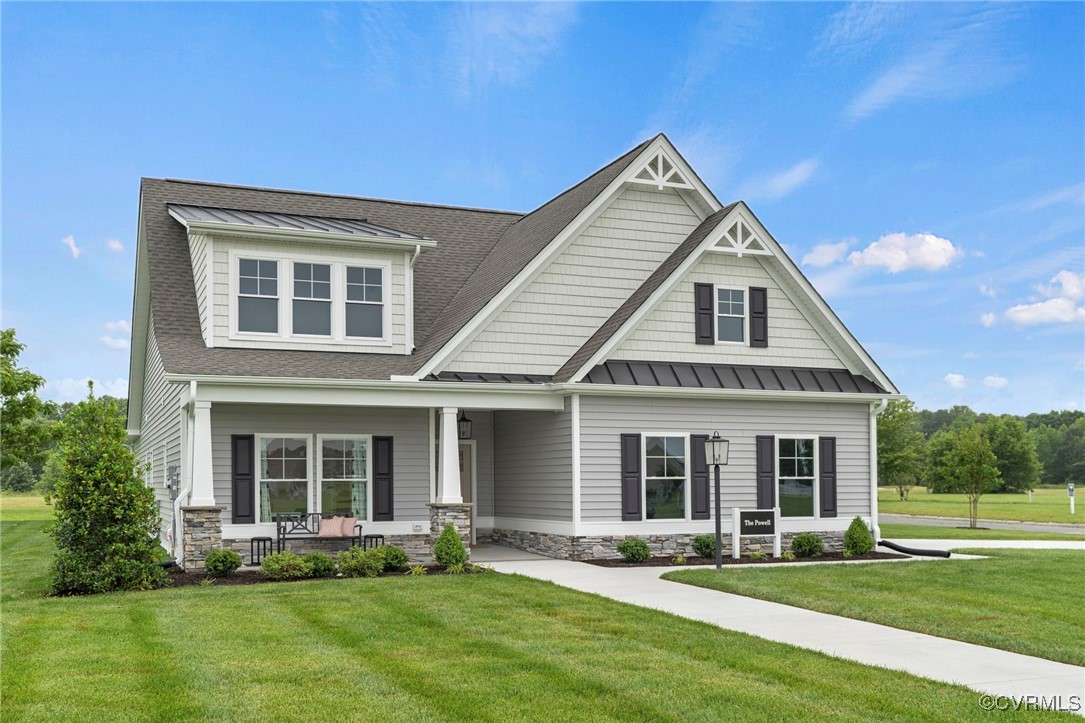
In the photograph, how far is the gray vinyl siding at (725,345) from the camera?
1959cm

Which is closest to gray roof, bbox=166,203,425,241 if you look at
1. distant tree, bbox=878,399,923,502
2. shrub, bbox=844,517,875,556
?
shrub, bbox=844,517,875,556

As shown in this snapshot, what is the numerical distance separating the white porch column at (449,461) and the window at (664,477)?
3600 mm

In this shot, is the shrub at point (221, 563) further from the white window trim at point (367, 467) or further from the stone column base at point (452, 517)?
the stone column base at point (452, 517)

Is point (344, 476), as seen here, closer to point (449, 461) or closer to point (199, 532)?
point (449, 461)

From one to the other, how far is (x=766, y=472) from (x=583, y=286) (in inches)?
203

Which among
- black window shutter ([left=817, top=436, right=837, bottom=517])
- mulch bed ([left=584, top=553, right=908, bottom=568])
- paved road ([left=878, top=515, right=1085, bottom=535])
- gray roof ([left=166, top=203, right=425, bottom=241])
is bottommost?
paved road ([left=878, top=515, right=1085, bottom=535])

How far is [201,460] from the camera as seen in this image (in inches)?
632

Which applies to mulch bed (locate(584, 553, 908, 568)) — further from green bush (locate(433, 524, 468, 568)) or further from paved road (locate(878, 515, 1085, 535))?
paved road (locate(878, 515, 1085, 535))

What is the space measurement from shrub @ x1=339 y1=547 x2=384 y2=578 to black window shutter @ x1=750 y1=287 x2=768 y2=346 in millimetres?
8976

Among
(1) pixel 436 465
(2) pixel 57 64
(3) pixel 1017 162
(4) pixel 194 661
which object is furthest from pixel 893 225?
(4) pixel 194 661

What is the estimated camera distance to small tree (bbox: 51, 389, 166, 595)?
14.1 m

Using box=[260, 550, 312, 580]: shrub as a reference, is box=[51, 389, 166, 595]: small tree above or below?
above

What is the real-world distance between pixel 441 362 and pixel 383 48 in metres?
13.5

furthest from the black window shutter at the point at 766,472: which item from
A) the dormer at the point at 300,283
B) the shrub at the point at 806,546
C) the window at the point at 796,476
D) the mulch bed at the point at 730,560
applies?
the dormer at the point at 300,283
